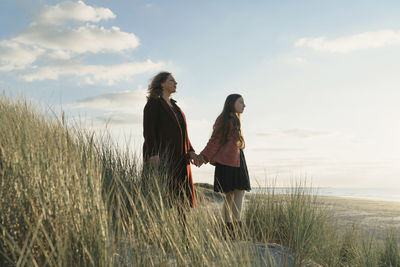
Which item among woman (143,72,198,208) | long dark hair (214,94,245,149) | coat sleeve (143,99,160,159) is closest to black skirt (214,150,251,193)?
long dark hair (214,94,245,149)

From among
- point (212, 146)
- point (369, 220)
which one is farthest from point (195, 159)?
point (369, 220)

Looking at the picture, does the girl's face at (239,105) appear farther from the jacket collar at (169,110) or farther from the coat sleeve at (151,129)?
the coat sleeve at (151,129)

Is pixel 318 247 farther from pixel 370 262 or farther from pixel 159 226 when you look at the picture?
pixel 159 226

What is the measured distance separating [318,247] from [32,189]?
10.8 ft

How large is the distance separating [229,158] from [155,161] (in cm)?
128

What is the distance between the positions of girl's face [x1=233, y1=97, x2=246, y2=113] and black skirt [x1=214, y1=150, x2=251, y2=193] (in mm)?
767

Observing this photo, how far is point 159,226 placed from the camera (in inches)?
101

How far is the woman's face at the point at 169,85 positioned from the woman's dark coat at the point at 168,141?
17 centimetres

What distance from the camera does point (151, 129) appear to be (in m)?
4.07

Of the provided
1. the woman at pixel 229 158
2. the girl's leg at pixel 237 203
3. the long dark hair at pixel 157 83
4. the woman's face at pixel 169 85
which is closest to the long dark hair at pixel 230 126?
the woman at pixel 229 158

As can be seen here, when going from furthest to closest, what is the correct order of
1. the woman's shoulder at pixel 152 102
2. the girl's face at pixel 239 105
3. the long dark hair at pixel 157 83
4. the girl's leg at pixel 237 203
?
the girl's face at pixel 239 105, the girl's leg at pixel 237 203, the long dark hair at pixel 157 83, the woman's shoulder at pixel 152 102

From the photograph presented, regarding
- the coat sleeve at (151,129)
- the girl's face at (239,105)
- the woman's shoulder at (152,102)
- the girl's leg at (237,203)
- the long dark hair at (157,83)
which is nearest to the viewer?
the coat sleeve at (151,129)

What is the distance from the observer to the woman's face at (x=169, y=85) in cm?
429

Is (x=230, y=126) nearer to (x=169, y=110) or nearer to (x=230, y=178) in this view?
(x=230, y=178)
